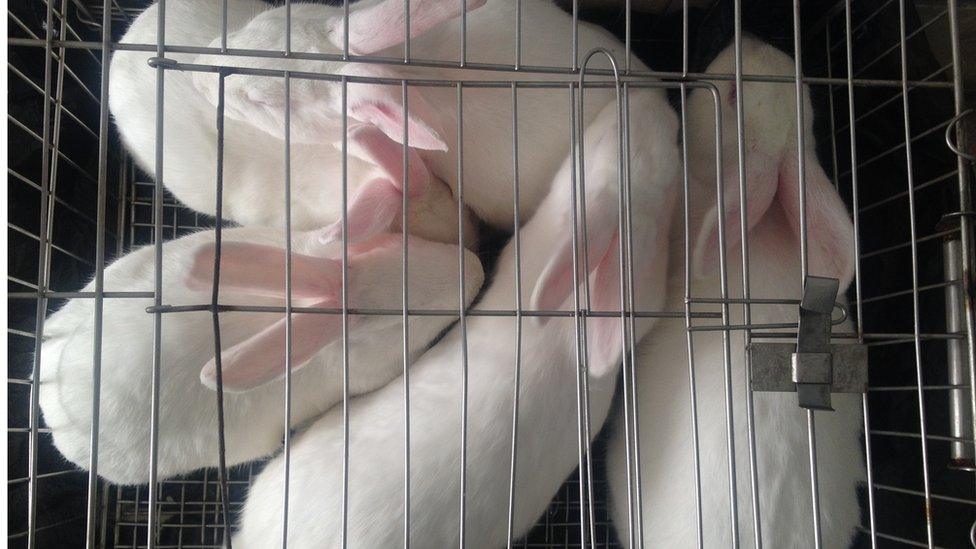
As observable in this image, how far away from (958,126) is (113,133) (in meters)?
1.21

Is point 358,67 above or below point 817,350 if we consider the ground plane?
above

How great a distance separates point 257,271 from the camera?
738mm

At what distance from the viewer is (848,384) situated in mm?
633

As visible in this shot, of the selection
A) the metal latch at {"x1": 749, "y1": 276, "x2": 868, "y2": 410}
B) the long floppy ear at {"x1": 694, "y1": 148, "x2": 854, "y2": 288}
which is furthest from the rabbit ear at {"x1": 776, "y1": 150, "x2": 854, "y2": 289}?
the metal latch at {"x1": 749, "y1": 276, "x2": 868, "y2": 410}

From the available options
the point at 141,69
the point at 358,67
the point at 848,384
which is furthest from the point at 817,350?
the point at 141,69

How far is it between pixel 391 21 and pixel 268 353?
0.38m

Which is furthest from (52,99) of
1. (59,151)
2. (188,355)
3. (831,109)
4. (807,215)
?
(831,109)

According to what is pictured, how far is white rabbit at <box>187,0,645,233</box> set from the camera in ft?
2.55

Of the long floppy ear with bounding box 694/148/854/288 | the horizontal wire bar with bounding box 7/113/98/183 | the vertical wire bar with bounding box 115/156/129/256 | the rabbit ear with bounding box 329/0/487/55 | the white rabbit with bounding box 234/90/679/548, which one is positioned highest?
the rabbit ear with bounding box 329/0/487/55

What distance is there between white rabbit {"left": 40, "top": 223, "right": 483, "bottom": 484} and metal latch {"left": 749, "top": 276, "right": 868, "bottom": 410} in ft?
1.44

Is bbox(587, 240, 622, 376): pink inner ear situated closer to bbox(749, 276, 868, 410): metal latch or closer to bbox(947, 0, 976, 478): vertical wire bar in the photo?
bbox(749, 276, 868, 410): metal latch

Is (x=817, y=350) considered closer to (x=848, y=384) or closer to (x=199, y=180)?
(x=848, y=384)

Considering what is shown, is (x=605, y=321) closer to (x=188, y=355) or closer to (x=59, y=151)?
(x=188, y=355)

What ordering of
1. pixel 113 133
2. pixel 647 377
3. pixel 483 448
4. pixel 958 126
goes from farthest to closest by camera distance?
pixel 113 133
pixel 647 377
pixel 483 448
pixel 958 126
